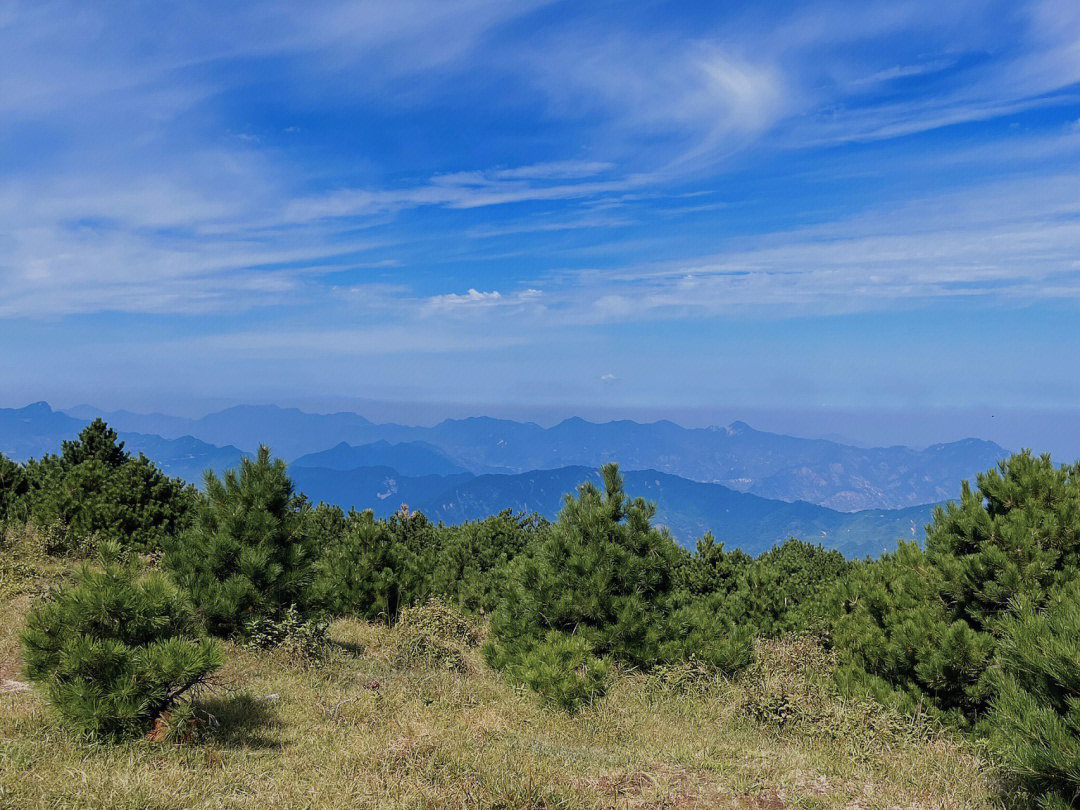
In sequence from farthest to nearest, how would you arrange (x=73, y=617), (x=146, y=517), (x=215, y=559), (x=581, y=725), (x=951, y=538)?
(x=146, y=517) < (x=215, y=559) < (x=951, y=538) < (x=581, y=725) < (x=73, y=617)

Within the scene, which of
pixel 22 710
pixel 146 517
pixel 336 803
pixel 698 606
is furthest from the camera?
pixel 146 517

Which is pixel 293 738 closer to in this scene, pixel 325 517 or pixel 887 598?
pixel 887 598

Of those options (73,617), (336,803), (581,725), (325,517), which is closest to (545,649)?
(581,725)

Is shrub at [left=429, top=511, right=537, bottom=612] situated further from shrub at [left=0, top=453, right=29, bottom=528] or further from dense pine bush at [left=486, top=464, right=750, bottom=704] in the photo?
shrub at [left=0, top=453, right=29, bottom=528]

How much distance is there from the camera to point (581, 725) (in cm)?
750

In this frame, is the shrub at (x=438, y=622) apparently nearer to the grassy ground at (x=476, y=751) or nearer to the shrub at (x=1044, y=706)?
the grassy ground at (x=476, y=751)

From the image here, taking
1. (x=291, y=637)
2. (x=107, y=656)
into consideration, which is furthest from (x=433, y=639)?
(x=107, y=656)

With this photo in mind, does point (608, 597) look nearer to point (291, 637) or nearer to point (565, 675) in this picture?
point (565, 675)

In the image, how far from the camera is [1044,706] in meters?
4.67

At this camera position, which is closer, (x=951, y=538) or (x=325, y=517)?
(x=951, y=538)

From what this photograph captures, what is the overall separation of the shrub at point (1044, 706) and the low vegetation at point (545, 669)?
0.02m

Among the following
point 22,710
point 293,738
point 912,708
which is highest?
point 22,710

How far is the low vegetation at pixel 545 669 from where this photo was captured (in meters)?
5.02

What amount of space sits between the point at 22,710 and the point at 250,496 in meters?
4.64
